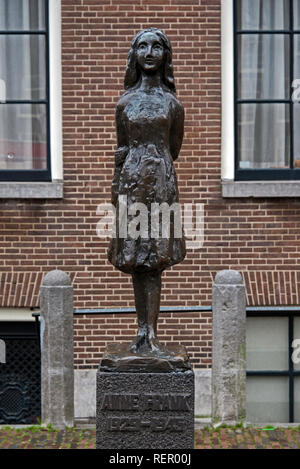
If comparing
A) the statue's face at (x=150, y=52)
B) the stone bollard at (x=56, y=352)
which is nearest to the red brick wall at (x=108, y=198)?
the stone bollard at (x=56, y=352)

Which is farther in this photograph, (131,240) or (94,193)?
(94,193)

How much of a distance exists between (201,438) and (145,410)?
6.63 ft

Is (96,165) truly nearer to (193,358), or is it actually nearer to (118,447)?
(193,358)

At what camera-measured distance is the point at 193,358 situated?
823cm

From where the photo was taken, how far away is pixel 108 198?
8.23 metres

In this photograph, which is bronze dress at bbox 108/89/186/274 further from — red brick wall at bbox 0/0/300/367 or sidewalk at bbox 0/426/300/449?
red brick wall at bbox 0/0/300/367

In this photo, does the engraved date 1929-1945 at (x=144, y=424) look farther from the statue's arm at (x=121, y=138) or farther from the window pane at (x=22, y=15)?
the window pane at (x=22, y=15)

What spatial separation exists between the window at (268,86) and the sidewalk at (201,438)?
9.46 feet

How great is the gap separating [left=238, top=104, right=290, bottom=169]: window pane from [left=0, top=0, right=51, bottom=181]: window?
2208 mm

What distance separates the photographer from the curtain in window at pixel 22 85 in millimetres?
8422

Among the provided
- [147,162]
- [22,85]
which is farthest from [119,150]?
[22,85]

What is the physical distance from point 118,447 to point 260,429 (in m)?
2.49

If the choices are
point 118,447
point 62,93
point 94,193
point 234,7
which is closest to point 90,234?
point 94,193

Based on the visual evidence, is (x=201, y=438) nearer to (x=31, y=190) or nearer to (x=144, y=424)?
(x=144, y=424)
